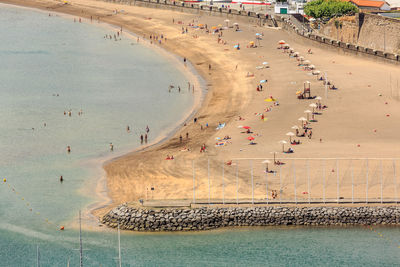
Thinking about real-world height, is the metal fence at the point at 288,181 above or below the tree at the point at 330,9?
below

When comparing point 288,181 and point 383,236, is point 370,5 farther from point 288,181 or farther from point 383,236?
point 383,236

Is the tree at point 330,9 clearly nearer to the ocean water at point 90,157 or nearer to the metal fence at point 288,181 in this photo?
the ocean water at point 90,157

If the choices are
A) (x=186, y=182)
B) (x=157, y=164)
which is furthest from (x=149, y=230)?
(x=157, y=164)

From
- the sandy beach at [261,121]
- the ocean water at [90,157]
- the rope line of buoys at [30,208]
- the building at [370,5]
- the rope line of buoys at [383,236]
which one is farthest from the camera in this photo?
the building at [370,5]

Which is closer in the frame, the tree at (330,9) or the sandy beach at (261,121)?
the sandy beach at (261,121)

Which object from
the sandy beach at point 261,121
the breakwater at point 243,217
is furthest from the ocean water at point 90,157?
the sandy beach at point 261,121

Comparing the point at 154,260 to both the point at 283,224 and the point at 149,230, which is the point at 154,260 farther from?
the point at 283,224

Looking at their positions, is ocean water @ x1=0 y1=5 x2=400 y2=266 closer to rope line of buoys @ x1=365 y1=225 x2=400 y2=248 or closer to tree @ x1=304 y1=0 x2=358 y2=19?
rope line of buoys @ x1=365 y1=225 x2=400 y2=248
